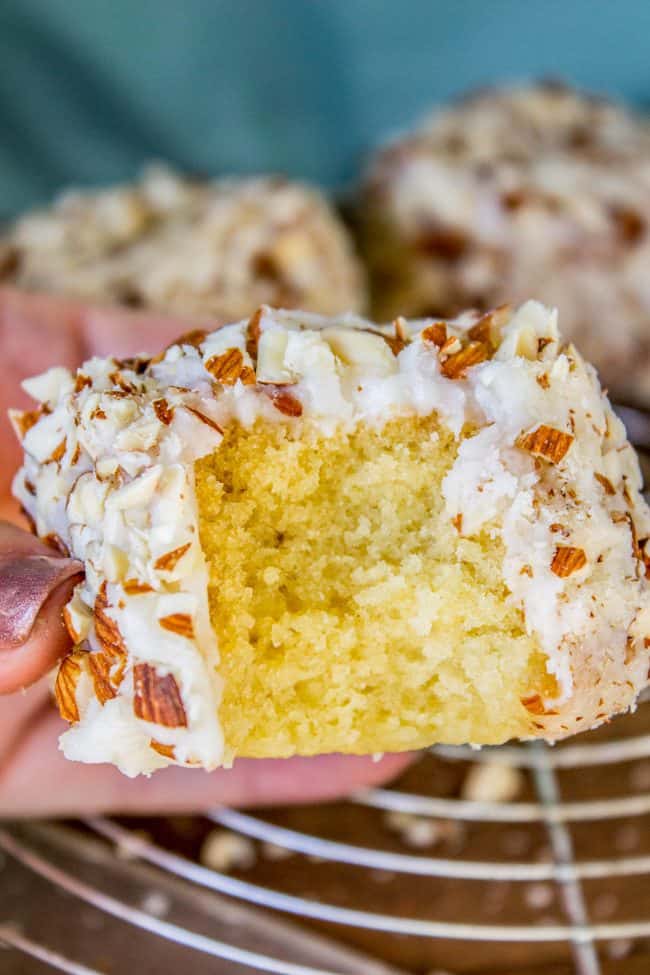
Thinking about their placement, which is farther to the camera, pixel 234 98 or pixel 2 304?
pixel 234 98

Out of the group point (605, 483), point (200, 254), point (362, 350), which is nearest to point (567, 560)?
point (605, 483)

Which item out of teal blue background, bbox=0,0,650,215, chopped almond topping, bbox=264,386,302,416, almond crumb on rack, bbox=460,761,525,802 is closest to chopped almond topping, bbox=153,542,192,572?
chopped almond topping, bbox=264,386,302,416

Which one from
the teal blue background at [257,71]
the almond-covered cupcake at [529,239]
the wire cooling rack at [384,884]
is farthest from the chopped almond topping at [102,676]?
the teal blue background at [257,71]

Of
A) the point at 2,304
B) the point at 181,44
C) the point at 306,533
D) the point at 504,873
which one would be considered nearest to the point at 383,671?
the point at 306,533

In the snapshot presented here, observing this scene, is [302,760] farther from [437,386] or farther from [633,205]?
[633,205]

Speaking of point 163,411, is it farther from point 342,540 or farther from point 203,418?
point 342,540

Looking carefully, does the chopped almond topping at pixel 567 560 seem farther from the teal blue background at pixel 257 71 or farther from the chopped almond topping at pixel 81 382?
the teal blue background at pixel 257 71
